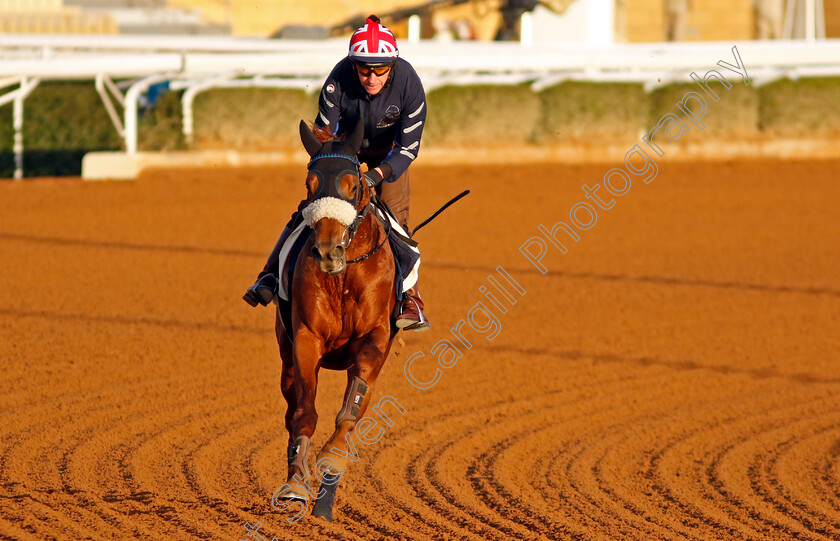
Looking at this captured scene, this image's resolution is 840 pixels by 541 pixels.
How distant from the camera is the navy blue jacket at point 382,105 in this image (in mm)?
6570

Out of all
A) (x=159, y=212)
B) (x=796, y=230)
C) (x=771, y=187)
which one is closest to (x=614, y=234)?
(x=796, y=230)

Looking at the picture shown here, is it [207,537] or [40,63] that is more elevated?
[40,63]

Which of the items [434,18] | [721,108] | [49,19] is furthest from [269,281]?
[434,18]

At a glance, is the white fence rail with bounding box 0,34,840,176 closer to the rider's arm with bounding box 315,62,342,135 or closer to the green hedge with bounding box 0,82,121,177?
the green hedge with bounding box 0,82,121,177

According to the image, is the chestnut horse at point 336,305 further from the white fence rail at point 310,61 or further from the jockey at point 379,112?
the white fence rail at point 310,61

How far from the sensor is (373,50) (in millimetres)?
6242

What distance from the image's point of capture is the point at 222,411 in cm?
814

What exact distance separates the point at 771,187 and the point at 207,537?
1550 centimetres

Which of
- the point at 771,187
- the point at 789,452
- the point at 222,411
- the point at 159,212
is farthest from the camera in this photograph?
the point at 771,187

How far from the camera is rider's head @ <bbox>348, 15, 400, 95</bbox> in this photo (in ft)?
20.5

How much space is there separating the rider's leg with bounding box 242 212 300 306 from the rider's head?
926 millimetres

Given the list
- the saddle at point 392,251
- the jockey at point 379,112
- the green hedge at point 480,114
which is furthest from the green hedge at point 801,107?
the saddle at point 392,251

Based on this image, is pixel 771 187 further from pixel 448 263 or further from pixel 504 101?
pixel 448 263

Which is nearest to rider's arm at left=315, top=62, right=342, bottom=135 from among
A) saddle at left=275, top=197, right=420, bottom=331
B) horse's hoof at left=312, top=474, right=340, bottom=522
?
saddle at left=275, top=197, right=420, bottom=331
